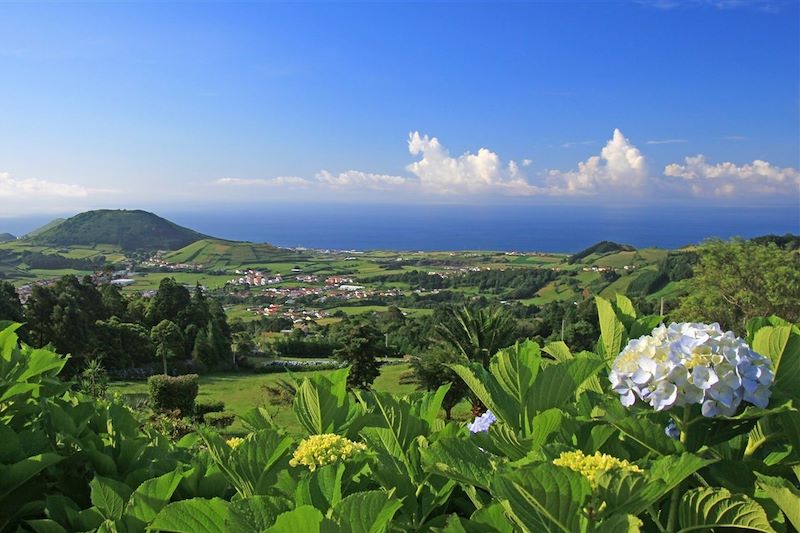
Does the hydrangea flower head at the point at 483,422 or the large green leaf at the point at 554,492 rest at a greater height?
the large green leaf at the point at 554,492

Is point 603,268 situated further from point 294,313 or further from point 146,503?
point 146,503

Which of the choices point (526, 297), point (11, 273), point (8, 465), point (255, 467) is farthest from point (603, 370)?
point (11, 273)

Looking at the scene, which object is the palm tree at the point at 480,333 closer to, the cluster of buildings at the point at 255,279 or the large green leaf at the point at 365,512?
the large green leaf at the point at 365,512

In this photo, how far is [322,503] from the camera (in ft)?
3.54

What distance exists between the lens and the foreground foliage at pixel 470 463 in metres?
0.88

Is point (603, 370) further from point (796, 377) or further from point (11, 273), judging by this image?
point (11, 273)

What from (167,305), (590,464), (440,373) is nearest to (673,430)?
(590,464)

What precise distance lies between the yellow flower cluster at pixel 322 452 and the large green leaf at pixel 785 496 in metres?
0.83

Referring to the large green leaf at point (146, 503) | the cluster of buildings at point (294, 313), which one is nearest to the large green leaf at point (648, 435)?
the large green leaf at point (146, 503)

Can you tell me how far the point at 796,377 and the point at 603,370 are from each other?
48cm

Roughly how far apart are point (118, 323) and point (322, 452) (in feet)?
149

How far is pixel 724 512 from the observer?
1.00 metres

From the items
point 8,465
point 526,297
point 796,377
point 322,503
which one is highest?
point 796,377

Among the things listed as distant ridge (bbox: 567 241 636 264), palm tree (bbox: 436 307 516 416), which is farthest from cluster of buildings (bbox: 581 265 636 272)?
palm tree (bbox: 436 307 516 416)
